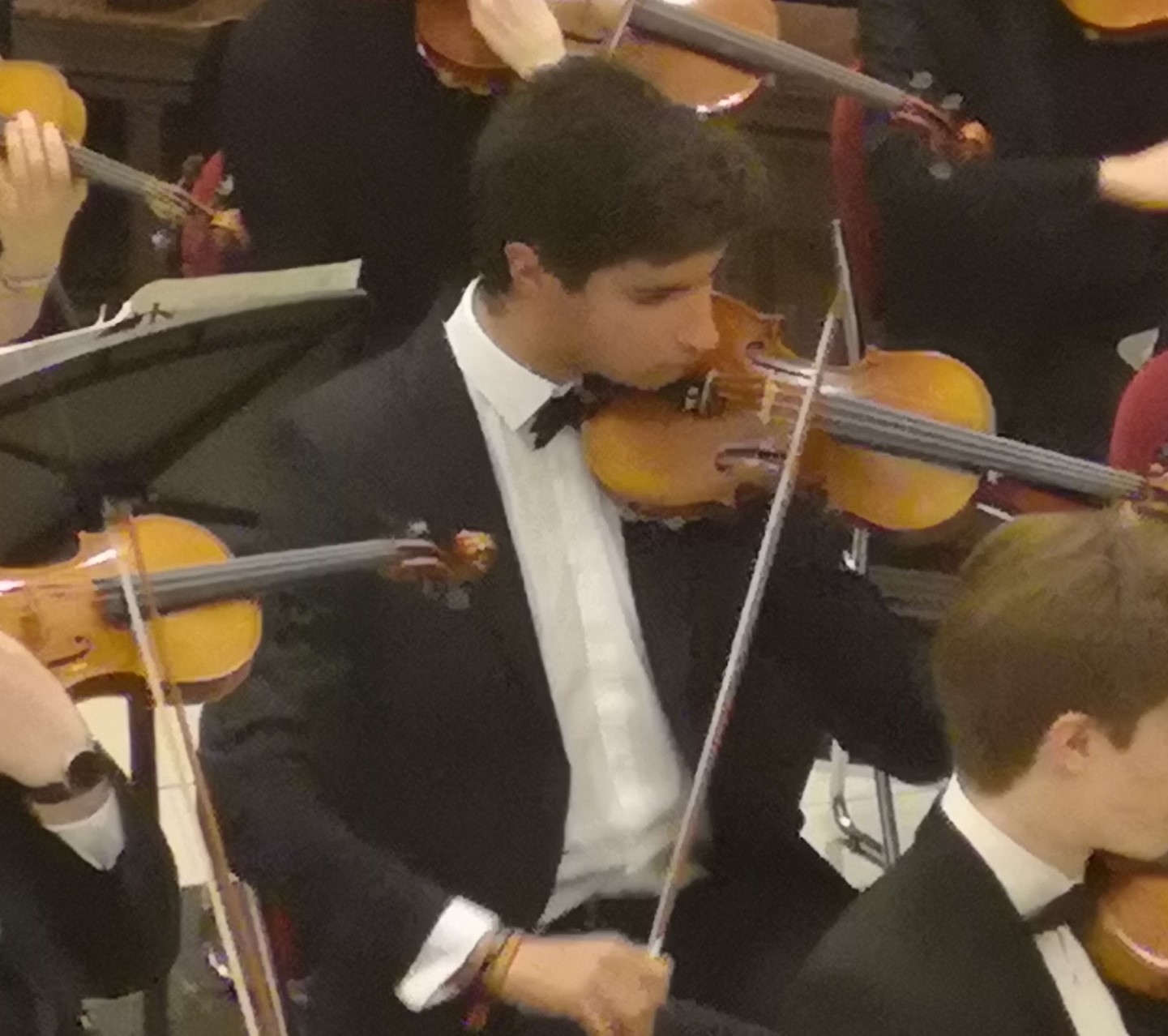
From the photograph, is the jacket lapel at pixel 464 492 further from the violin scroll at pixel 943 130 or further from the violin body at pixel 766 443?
the violin scroll at pixel 943 130

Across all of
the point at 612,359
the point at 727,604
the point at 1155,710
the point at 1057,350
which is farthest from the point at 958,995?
the point at 1057,350

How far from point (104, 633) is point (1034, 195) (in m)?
0.89

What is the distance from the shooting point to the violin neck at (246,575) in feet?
3.87

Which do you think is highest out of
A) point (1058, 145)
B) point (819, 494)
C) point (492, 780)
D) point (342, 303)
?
point (342, 303)

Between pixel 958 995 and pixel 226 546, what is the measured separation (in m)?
0.61

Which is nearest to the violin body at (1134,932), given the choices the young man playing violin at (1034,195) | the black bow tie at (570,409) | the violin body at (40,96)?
the black bow tie at (570,409)

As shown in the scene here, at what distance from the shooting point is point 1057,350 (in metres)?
1.73

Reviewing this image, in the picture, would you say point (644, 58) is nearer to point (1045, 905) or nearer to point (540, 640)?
point (540, 640)

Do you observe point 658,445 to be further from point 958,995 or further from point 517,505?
point 958,995

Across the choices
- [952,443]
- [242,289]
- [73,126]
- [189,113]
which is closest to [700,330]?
[952,443]

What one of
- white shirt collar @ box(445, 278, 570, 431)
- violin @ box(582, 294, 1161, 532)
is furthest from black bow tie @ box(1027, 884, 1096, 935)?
white shirt collar @ box(445, 278, 570, 431)

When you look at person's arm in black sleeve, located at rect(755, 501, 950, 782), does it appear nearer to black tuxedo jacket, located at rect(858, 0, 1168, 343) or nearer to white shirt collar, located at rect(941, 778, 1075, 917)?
white shirt collar, located at rect(941, 778, 1075, 917)

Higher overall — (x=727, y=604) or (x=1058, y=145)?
(x=1058, y=145)

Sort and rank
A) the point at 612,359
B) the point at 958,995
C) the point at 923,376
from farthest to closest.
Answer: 1. the point at 923,376
2. the point at 612,359
3. the point at 958,995
